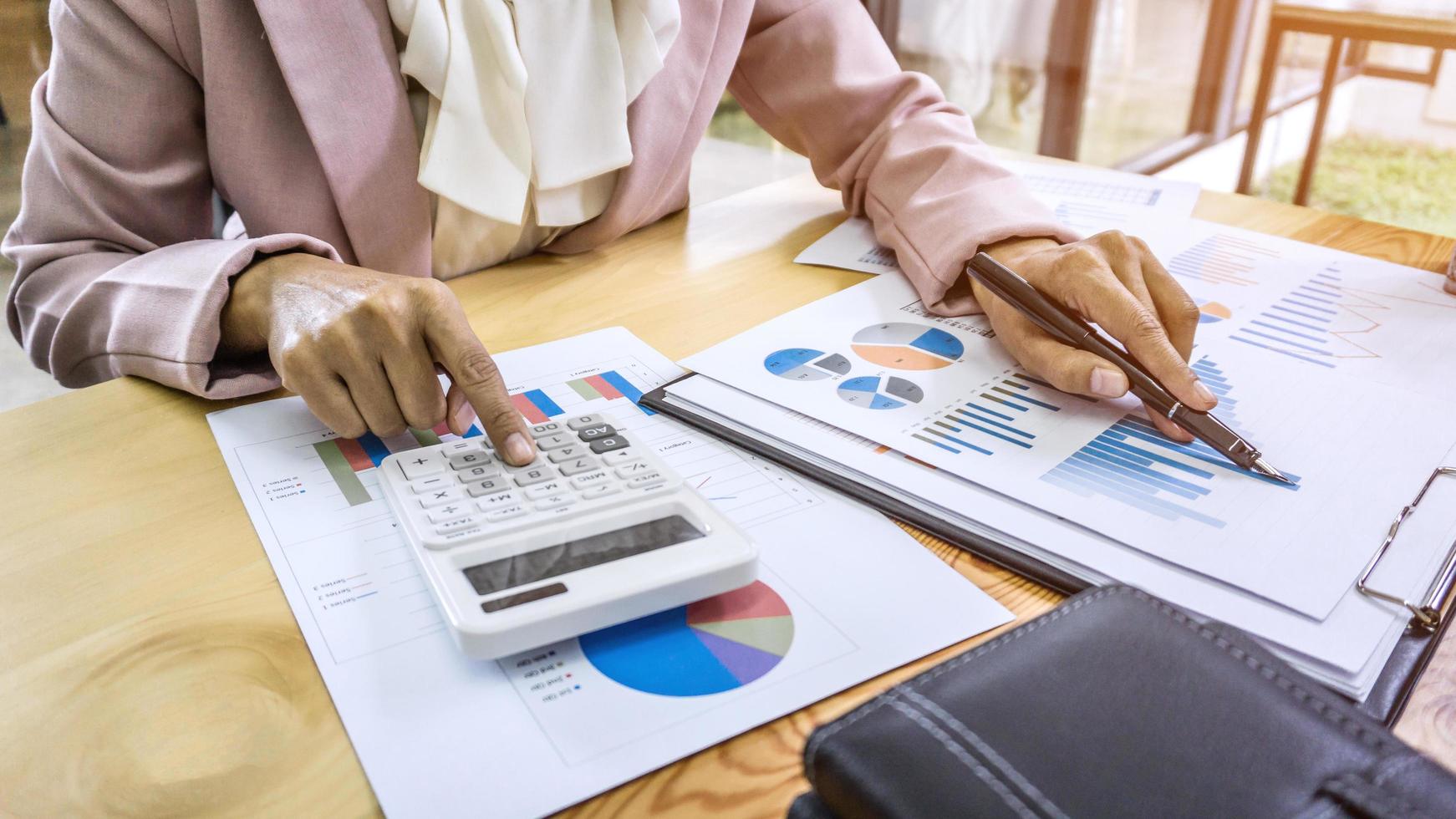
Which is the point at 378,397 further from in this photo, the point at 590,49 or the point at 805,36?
the point at 805,36

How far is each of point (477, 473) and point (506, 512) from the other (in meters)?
0.04

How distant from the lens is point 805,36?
870 millimetres

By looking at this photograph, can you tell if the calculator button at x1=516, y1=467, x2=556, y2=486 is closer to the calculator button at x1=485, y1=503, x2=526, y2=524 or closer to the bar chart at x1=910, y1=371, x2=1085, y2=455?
the calculator button at x1=485, y1=503, x2=526, y2=524

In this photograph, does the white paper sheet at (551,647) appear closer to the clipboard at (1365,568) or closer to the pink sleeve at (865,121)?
the clipboard at (1365,568)

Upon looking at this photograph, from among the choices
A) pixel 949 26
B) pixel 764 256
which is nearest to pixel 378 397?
pixel 764 256

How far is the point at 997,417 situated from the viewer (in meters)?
0.52

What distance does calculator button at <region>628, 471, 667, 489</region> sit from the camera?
429mm

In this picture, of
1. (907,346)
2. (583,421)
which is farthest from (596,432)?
(907,346)

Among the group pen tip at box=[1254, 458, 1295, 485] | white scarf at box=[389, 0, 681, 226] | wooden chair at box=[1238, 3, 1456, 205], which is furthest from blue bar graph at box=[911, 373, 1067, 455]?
wooden chair at box=[1238, 3, 1456, 205]

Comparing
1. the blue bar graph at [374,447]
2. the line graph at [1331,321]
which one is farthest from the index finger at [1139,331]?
the blue bar graph at [374,447]

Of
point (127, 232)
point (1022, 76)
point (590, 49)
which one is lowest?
point (1022, 76)

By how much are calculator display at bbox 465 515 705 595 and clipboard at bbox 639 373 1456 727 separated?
0.31 ft

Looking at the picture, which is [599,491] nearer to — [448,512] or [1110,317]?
[448,512]

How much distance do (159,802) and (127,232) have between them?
45cm
